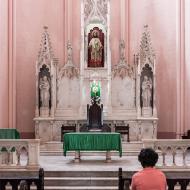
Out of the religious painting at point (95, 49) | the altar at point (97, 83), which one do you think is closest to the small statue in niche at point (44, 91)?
the altar at point (97, 83)

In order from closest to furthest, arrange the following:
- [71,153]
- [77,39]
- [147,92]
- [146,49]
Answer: [71,153] < [146,49] < [147,92] < [77,39]

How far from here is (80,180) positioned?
1055 cm

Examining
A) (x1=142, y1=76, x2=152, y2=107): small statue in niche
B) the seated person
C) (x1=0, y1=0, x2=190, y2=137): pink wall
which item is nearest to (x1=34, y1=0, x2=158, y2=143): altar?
(x1=142, y1=76, x2=152, y2=107): small statue in niche

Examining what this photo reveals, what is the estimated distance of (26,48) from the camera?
18703 mm

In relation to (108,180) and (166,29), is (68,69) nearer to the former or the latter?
(166,29)

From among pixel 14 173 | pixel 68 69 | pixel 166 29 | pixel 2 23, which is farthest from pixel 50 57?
pixel 14 173

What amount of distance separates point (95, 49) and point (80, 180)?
816 centimetres

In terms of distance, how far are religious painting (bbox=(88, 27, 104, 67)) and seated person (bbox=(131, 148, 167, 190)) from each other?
13325mm

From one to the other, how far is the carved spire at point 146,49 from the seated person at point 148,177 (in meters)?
12.8

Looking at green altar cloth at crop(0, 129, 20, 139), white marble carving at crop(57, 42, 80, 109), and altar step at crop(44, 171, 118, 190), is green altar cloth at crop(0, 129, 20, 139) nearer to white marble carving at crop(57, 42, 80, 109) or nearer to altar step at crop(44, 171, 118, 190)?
altar step at crop(44, 171, 118, 190)

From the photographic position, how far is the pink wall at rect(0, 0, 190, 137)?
1842 cm

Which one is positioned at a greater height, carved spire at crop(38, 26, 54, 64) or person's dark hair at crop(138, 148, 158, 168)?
carved spire at crop(38, 26, 54, 64)

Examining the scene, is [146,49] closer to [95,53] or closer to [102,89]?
[95,53]

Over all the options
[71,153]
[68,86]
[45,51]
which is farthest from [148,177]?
[68,86]
